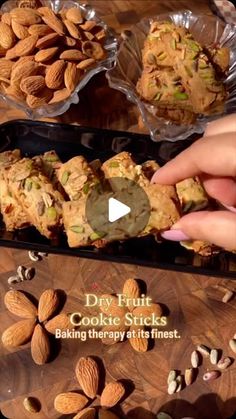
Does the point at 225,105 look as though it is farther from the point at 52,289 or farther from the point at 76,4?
the point at 52,289

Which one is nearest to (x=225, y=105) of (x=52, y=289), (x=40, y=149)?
(x=40, y=149)

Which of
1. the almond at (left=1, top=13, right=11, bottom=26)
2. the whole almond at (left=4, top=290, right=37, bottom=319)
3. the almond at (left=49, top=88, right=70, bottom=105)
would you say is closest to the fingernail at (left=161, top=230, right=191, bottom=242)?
the whole almond at (left=4, top=290, right=37, bottom=319)

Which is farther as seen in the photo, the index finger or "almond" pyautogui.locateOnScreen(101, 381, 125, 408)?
"almond" pyautogui.locateOnScreen(101, 381, 125, 408)

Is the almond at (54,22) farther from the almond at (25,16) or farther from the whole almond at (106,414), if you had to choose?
the whole almond at (106,414)

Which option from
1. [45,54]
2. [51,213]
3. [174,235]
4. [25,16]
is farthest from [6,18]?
[174,235]

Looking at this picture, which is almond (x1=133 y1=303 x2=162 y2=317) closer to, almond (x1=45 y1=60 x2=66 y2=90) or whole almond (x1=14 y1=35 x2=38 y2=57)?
almond (x1=45 y1=60 x2=66 y2=90)

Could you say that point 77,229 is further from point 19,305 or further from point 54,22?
point 54,22

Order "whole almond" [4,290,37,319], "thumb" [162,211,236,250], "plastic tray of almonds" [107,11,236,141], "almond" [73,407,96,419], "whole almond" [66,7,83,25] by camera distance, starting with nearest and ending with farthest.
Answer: "thumb" [162,211,236,250]
"almond" [73,407,96,419]
"whole almond" [4,290,37,319]
"plastic tray of almonds" [107,11,236,141]
"whole almond" [66,7,83,25]
